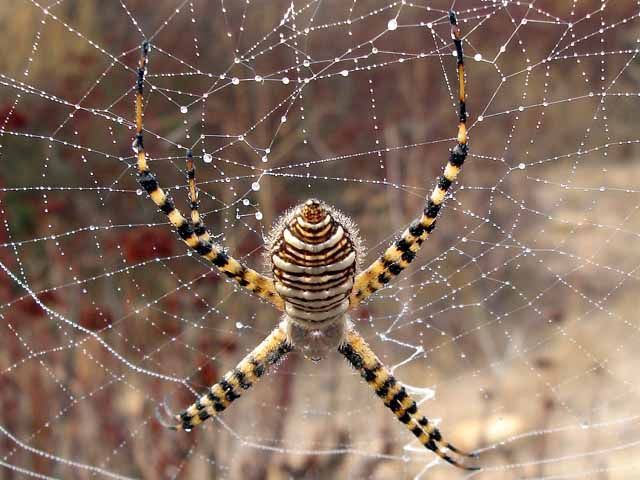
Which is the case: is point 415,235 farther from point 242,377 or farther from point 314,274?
point 242,377

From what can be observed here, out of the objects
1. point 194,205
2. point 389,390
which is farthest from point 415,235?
point 389,390

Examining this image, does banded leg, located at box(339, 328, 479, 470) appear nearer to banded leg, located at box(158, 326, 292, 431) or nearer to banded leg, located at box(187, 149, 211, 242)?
banded leg, located at box(158, 326, 292, 431)

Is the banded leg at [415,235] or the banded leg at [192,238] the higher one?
the banded leg at [415,235]

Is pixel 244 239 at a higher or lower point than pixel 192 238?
higher

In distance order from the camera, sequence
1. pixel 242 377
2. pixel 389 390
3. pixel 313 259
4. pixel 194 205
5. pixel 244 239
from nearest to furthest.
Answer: pixel 313 259
pixel 194 205
pixel 242 377
pixel 389 390
pixel 244 239

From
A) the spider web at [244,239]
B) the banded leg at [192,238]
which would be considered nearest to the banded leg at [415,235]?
the banded leg at [192,238]

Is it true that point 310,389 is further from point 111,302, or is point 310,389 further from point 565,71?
point 565,71

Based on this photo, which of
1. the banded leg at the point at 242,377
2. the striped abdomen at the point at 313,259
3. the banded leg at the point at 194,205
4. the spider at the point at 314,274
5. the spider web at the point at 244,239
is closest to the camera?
the striped abdomen at the point at 313,259

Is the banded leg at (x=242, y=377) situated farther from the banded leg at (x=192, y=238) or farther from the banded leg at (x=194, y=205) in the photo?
the banded leg at (x=194, y=205)

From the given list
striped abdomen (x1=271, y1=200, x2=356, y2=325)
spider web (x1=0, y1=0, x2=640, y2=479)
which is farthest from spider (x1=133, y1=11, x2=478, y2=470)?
spider web (x1=0, y1=0, x2=640, y2=479)
